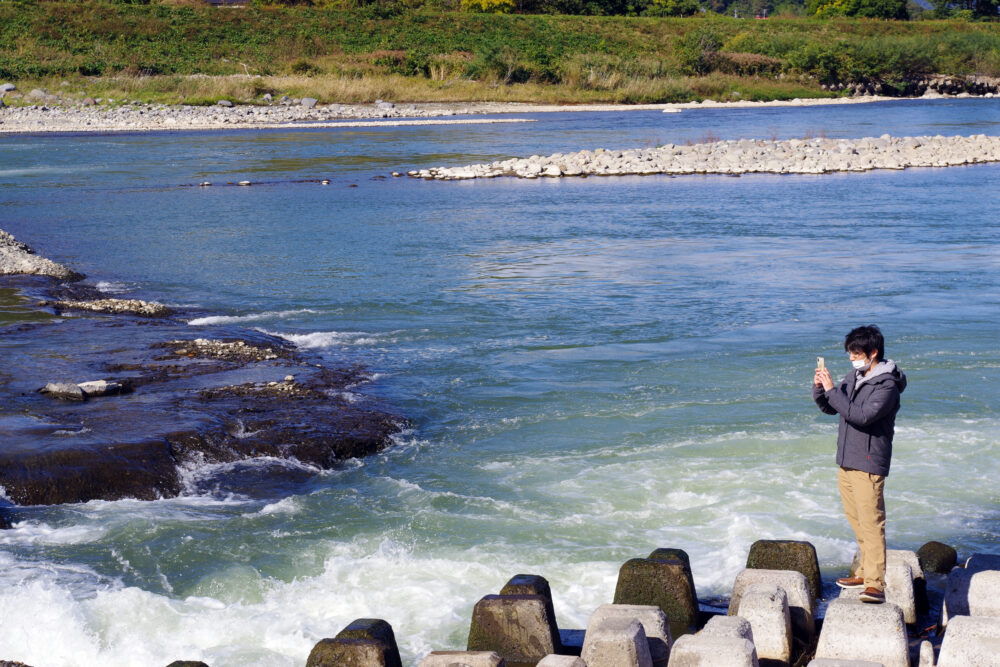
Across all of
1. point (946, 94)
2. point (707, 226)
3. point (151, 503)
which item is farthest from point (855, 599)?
point (946, 94)

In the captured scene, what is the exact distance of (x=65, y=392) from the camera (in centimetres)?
1112

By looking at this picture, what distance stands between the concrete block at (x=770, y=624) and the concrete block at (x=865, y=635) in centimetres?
18

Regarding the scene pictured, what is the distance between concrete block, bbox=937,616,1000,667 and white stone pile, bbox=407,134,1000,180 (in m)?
30.4

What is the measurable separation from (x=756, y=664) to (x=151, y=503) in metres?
5.54

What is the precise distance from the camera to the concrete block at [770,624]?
18.5ft

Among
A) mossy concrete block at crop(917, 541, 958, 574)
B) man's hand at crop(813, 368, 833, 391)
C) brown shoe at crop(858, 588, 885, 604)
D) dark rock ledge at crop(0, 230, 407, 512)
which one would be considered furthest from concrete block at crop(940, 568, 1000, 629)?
dark rock ledge at crop(0, 230, 407, 512)

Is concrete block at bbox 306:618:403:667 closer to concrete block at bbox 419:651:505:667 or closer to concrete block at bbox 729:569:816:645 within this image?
concrete block at bbox 419:651:505:667

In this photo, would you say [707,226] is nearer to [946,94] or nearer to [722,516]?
[722,516]

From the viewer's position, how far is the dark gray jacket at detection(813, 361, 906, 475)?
602 centimetres

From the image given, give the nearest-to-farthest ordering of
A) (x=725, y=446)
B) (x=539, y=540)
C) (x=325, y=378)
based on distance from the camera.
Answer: (x=539, y=540), (x=725, y=446), (x=325, y=378)

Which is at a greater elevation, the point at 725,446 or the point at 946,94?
the point at 946,94

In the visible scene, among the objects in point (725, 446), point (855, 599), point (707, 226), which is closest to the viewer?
point (855, 599)

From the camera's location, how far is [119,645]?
6.69 metres

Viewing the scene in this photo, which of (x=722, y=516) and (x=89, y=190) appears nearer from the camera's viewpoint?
(x=722, y=516)
